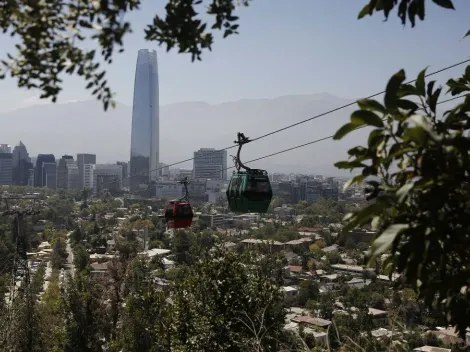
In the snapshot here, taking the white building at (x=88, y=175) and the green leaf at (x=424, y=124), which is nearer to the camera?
the green leaf at (x=424, y=124)

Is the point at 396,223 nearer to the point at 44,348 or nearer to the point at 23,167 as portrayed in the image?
the point at 44,348

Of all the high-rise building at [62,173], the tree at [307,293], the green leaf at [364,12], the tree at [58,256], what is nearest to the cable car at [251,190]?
the green leaf at [364,12]

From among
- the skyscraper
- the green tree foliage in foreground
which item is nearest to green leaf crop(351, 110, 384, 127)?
the green tree foliage in foreground

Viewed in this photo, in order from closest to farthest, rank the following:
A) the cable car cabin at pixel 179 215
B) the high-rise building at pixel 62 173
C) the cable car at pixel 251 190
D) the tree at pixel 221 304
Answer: the tree at pixel 221 304, the cable car at pixel 251 190, the cable car cabin at pixel 179 215, the high-rise building at pixel 62 173

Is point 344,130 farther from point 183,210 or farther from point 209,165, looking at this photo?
point 209,165

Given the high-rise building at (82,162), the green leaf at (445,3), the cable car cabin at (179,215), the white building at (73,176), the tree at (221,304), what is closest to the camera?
the green leaf at (445,3)

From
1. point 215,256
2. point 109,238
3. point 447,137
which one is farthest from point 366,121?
point 109,238

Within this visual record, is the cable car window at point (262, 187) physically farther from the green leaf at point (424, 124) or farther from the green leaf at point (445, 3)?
the green leaf at point (424, 124)
